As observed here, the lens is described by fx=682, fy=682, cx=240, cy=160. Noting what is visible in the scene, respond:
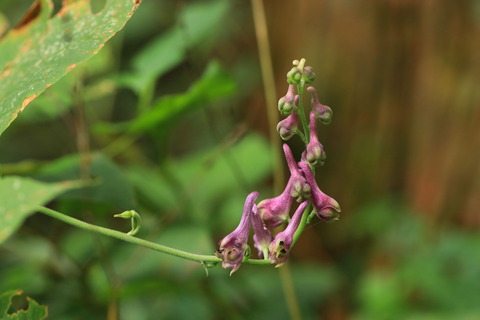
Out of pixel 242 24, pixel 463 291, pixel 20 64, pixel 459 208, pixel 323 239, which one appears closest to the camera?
pixel 20 64

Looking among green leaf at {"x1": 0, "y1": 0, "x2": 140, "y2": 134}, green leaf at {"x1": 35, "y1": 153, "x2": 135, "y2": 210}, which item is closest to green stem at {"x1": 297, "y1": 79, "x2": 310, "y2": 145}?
green leaf at {"x1": 0, "y1": 0, "x2": 140, "y2": 134}

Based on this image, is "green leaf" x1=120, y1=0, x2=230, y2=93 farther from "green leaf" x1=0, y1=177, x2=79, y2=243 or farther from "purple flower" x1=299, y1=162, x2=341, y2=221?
"green leaf" x1=0, y1=177, x2=79, y2=243

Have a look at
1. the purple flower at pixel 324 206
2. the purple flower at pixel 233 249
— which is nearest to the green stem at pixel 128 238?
the purple flower at pixel 233 249

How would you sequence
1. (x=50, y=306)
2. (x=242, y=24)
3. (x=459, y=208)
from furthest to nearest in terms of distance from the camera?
1. (x=242, y=24)
2. (x=459, y=208)
3. (x=50, y=306)

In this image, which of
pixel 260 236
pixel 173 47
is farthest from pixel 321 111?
pixel 173 47

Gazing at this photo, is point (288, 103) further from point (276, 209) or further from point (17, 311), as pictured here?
point (17, 311)

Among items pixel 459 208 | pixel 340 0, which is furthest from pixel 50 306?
pixel 340 0

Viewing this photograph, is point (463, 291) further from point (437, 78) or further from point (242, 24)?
point (242, 24)
